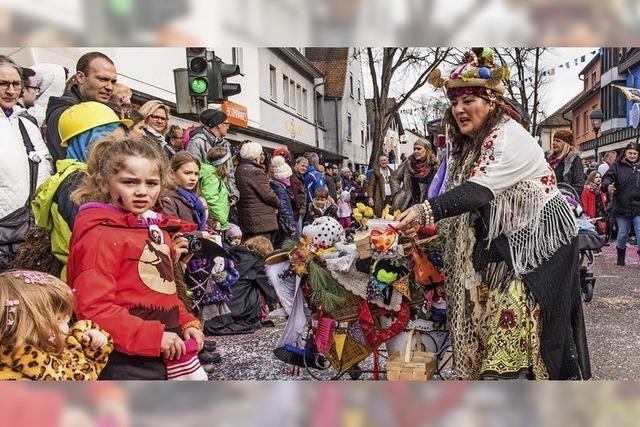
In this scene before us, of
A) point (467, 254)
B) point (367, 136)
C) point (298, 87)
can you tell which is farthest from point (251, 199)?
point (367, 136)

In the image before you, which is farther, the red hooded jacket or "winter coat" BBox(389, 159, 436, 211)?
"winter coat" BBox(389, 159, 436, 211)

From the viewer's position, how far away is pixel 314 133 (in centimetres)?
2434

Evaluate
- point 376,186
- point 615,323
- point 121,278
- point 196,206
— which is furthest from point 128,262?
point 376,186

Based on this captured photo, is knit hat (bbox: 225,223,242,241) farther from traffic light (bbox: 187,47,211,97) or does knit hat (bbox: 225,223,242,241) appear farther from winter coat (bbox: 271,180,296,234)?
traffic light (bbox: 187,47,211,97)

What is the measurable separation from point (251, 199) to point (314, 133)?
59.7ft

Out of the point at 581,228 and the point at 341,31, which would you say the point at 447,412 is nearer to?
the point at 341,31

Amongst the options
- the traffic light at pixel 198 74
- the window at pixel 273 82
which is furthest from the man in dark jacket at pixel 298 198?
the window at pixel 273 82

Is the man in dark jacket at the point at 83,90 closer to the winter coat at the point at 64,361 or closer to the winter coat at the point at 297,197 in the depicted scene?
the winter coat at the point at 64,361

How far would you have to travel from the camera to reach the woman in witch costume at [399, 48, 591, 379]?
2.34 meters

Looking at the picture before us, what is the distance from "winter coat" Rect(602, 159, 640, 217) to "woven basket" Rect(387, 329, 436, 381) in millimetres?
6422

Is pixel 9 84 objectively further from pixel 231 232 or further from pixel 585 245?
pixel 585 245

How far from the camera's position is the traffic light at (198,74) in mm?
6328

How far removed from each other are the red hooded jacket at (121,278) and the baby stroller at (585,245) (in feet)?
11.8

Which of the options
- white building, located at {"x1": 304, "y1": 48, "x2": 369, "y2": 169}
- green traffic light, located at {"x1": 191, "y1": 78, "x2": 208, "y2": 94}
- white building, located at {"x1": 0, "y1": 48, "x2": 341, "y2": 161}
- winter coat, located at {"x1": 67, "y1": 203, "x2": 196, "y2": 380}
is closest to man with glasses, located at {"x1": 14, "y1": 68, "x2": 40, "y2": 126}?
winter coat, located at {"x1": 67, "y1": 203, "x2": 196, "y2": 380}
